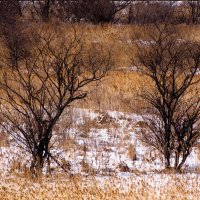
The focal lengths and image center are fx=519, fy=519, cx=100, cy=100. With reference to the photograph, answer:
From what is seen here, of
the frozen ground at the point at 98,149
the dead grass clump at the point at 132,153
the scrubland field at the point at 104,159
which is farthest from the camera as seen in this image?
the dead grass clump at the point at 132,153

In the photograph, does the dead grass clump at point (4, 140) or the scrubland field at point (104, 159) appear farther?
the dead grass clump at point (4, 140)

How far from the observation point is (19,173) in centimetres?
837

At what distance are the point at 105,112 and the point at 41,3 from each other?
14.9m

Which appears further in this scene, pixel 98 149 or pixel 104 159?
pixel 98 149

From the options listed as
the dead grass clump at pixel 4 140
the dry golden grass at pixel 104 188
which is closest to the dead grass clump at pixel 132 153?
the dry golden grass at pixel 104 188

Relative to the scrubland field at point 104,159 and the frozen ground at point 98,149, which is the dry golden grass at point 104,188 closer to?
the scrubland field at point 104,159

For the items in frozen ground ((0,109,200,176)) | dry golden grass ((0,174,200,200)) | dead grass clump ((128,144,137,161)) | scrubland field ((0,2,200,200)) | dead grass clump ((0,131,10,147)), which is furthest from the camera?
dead grass clump ((0,131,10,147))

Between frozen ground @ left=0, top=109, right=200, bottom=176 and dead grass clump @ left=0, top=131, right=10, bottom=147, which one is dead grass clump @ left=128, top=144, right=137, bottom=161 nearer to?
frozen ground @ left=0, top=109, right=200, bottom=176

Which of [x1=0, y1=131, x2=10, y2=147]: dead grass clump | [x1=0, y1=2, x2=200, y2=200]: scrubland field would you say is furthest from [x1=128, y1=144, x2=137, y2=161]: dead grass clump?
[x1=0, y1=131, x2=10, y2=147]: dead grass clump

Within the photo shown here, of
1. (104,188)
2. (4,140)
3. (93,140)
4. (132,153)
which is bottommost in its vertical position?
(104,188)

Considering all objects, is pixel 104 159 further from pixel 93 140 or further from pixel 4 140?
pixel 4 140

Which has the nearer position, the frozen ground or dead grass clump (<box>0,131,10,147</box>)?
Result: the frozen ground

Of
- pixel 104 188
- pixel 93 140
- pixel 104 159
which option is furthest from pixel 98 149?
pixel 104 188

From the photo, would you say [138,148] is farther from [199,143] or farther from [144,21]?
[144,21]
